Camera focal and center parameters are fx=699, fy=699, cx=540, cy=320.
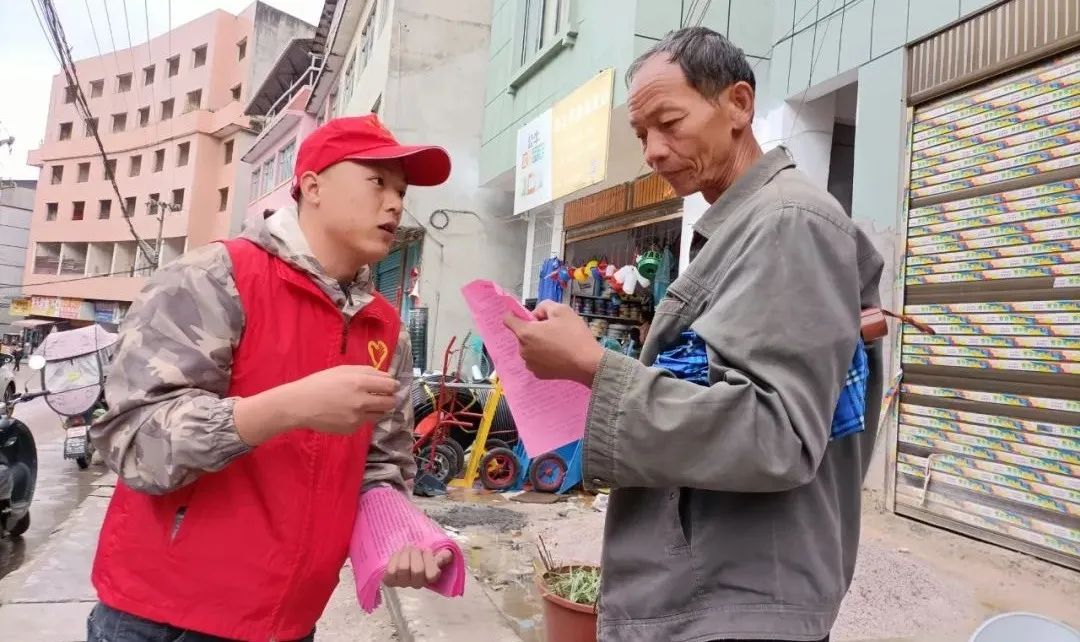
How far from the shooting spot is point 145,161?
3712 cm

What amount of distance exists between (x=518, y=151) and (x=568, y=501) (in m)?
5.10

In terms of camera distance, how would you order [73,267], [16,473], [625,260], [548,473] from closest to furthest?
[16,473], [548,473], [625,260], [73,267]

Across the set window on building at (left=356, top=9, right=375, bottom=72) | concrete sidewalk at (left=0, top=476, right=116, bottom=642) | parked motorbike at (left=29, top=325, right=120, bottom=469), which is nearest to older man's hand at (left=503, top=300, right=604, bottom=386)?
concrete sidewalk at (left=0, top=476, right=116, bottom=642)

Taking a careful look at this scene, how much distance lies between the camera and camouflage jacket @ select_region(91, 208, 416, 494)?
1278 millimetres

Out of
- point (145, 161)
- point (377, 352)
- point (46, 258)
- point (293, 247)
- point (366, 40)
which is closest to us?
point (293, 247)

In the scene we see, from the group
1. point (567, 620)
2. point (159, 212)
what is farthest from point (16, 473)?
point (159, 212)

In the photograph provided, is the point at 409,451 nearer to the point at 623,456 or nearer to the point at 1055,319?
the point at 623,456

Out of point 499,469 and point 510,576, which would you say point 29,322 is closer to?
point 499,469

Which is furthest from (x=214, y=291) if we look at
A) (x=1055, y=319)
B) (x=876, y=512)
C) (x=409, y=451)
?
(x=876, y=512)

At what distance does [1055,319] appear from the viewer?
402cm

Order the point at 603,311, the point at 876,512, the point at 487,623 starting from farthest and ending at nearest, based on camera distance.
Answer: the point at 603,311
the point at 876,512
the point at 487,623

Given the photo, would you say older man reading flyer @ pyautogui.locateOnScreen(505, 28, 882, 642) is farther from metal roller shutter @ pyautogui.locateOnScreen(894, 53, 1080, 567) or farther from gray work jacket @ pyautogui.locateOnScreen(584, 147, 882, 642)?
metal roller shutter @ pyautogui.locateOnScreen(894, 53, 1080, 567)

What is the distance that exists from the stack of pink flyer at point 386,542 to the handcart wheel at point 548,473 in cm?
527

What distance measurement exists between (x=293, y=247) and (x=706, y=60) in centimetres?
95
